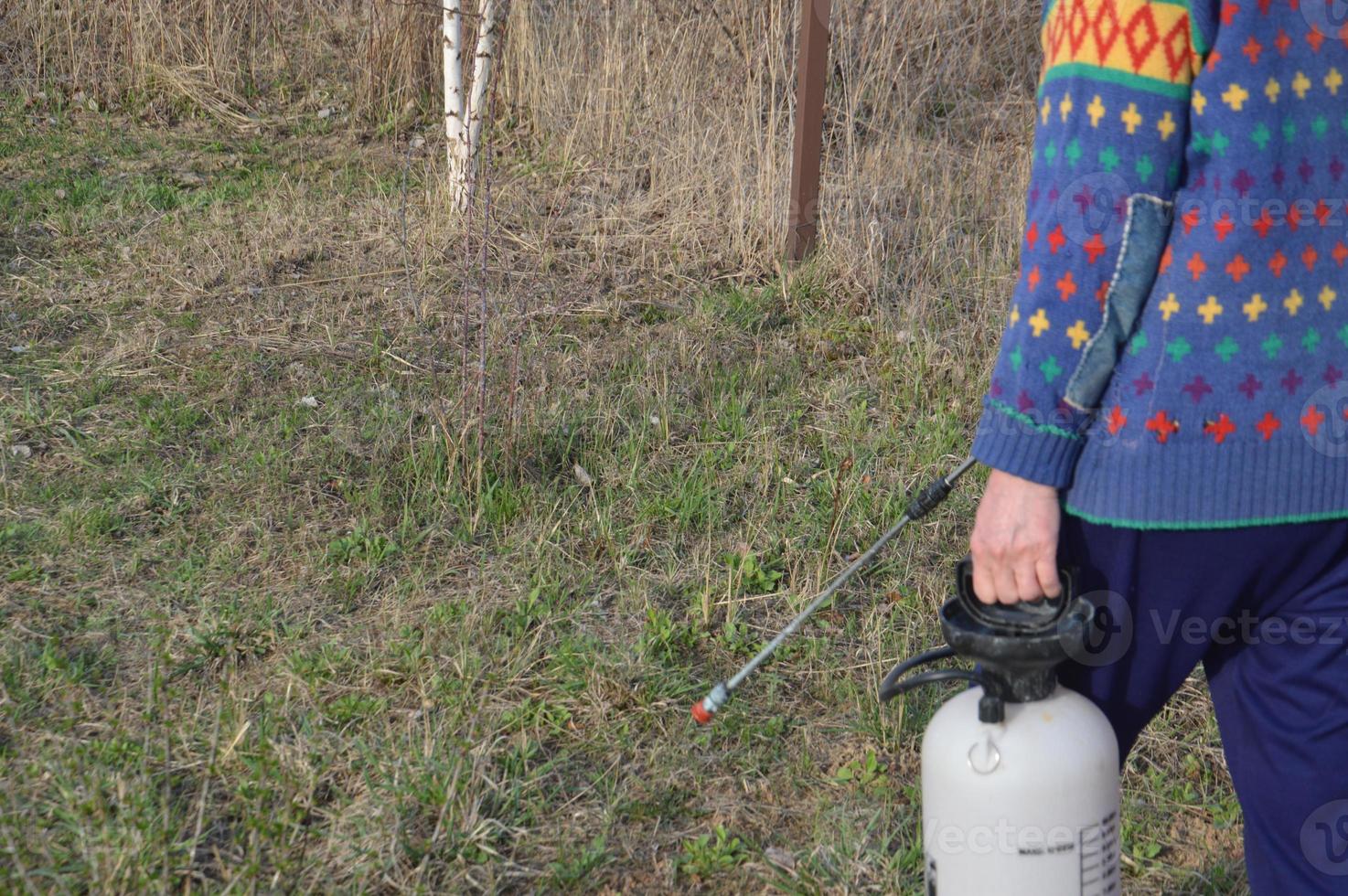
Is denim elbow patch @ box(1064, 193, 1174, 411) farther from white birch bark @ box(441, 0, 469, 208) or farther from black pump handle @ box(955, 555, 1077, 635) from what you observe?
white birch bark @ box(441, 0, 469, 208)

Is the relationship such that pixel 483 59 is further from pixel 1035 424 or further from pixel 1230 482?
pixel 1230 482

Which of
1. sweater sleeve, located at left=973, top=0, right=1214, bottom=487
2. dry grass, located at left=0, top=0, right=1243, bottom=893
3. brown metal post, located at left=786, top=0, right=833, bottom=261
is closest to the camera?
sweater sleeve, located at left=973, top=0, right=1214, bottom=487

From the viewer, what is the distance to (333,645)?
9.45 feet

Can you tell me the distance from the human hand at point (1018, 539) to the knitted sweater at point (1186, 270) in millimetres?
37

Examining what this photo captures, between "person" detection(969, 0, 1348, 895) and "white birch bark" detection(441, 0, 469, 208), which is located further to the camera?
"white birch bark" detection(441, 0, 469, 208)

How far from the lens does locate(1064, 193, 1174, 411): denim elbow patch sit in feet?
4.60

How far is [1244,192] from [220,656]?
235 centimetres

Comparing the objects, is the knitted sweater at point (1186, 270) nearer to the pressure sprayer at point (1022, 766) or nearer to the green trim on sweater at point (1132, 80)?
the green trim on sweater at point (1132, 80)

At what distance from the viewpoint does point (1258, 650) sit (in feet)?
5.26

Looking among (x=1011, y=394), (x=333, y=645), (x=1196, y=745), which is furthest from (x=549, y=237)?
(x=1011, y=394)

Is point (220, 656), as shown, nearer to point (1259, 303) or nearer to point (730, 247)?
point (1259, 303)

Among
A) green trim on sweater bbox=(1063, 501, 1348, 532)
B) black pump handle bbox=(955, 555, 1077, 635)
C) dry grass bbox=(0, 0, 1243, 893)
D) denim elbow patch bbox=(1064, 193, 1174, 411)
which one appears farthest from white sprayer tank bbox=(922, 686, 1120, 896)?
dry grass bbox=(0, 0, 1243, 893)

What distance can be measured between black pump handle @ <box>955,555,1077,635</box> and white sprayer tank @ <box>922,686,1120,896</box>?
0.13 meters

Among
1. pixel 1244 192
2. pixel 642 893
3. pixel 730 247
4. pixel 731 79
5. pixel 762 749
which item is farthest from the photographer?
pixel 731 79
